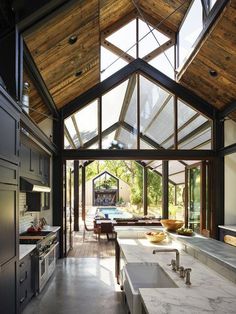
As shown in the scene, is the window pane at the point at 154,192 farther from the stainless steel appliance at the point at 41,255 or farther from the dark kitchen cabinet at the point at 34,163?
the stainless steel appliance at the point at 41,255

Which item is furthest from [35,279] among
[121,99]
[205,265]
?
[121,99]

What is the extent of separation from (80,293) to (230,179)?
177 inches

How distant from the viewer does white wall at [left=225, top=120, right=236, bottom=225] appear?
789 centimetres

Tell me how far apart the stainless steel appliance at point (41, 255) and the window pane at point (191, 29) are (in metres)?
4.39

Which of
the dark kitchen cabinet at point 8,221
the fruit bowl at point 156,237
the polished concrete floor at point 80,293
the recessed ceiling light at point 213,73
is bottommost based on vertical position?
the polished concrete floor at point 80,293

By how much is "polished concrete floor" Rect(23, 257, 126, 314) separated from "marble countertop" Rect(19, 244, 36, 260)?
805mm

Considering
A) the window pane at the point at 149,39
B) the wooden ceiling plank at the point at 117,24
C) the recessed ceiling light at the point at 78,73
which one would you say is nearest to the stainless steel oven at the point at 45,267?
the recessed ceiling light at the point at 78,73

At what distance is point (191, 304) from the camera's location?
207cm

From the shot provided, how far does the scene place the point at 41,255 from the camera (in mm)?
4961

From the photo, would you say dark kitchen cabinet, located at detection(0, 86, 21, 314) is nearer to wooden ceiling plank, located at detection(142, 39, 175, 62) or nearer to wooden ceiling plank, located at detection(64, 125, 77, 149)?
wooden ceiling plank, located at detection(64, 125, 77, 149)

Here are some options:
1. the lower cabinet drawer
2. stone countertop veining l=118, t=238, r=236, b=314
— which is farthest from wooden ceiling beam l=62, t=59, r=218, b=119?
stone countertop veining l=118, t=238, r=236, b=314

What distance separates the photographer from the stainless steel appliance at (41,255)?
4848 mm

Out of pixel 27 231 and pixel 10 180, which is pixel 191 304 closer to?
pixel 10 180

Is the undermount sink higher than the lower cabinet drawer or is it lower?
higher
